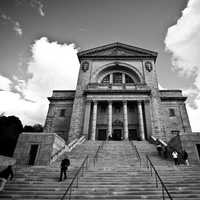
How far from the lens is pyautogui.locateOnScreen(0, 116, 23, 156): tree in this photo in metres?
25.4

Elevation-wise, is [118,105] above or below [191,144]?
above

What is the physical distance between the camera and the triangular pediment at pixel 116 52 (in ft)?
101

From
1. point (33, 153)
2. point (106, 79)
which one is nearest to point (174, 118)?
point (106, 79)

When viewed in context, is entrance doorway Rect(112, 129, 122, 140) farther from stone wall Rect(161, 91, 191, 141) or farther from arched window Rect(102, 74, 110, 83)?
arched window Rect(102, 74, 110, 83)

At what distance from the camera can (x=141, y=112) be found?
79.0 feet

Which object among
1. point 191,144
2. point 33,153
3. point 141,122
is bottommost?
point 33,153

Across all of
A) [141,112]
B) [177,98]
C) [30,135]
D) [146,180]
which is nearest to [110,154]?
[146,180]

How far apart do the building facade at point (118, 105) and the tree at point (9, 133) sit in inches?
249

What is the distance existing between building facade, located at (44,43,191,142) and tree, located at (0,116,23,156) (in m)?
6.31

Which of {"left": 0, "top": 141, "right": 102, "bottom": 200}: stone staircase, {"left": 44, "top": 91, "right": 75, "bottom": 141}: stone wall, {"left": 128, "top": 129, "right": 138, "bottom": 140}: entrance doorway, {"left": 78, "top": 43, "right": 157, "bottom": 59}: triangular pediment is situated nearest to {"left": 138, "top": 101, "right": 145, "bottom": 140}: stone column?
{"left": 128, "top": 129, "right": 138, "bottom": 140}: entrance doorway

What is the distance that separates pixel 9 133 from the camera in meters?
28.3

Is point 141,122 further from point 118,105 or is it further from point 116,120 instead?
point 118,105

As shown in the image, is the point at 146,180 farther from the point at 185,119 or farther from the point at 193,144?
the point at 185,119

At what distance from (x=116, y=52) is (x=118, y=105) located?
11705mm
